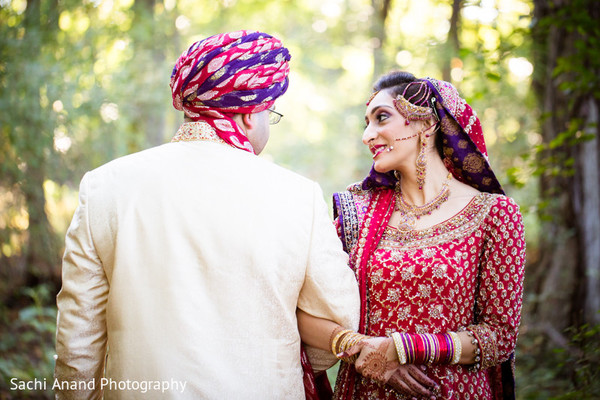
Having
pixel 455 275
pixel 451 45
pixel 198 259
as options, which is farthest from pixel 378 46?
pixel 198 259

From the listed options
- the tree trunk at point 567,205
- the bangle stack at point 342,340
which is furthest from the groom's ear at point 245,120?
the tree trunk at point 567,205

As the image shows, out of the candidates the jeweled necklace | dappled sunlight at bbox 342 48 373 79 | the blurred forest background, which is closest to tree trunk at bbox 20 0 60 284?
the blurred forest background

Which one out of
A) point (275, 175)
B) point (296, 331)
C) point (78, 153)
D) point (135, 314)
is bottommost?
point (296, 331)

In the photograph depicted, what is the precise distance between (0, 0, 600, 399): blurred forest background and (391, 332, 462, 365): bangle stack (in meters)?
0.72

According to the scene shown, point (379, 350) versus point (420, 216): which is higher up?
point (420, 216)

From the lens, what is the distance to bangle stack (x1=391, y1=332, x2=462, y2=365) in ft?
5.93

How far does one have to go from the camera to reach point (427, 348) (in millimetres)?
1819

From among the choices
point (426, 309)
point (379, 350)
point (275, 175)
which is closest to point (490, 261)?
point (426, 309)

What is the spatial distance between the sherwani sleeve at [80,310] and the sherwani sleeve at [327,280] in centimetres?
72

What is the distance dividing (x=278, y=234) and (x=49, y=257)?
5647 millimetres

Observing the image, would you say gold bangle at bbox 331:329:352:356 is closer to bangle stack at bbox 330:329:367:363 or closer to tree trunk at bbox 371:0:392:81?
bangle stack at bbox 330:329:367:363

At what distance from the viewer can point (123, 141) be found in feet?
20.2

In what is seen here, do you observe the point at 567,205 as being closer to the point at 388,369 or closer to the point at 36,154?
the point at 388,369

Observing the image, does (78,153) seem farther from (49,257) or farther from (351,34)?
(351,34)
